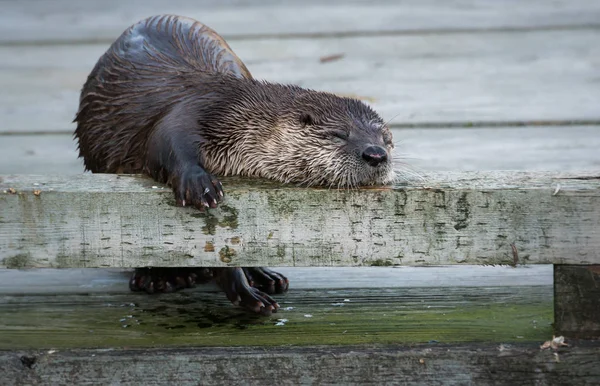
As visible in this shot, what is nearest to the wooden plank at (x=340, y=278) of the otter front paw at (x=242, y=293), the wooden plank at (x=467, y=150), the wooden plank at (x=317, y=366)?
the otter front paw at (x=242, y=293)

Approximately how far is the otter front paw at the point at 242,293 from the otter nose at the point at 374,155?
1.53 feet

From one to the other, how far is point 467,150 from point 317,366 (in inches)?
93.6

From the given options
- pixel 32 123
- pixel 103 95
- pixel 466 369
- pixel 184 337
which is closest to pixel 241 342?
pixel 184 337

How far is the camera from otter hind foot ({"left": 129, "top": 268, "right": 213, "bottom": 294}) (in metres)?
2.86

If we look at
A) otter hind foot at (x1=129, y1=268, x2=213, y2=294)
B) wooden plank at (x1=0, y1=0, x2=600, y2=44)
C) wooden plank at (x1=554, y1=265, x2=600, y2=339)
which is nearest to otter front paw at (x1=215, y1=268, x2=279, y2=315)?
otter hind foot at (x1=129, y1=268, x2=213, y2=294)

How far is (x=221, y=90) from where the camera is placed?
2.92m

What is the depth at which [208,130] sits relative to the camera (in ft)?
9.25

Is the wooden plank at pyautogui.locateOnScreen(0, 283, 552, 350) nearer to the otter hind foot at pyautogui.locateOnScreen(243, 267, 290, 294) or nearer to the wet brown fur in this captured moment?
the otter hind foot at pyautogui.locateOnScreen(243, 267, 290, 294)

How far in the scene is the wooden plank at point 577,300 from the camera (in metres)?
2.25

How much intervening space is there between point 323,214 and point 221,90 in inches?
31.7

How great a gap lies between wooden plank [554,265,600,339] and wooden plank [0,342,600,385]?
4 cm

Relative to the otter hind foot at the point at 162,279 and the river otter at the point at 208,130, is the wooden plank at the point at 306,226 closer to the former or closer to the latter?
the river otter at the point at 208,130

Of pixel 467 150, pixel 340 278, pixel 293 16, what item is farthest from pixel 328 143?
pixel 293 16

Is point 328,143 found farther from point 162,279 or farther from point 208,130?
point 162,279
